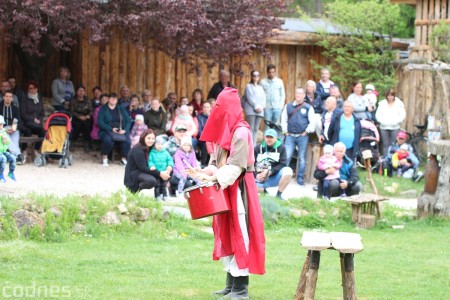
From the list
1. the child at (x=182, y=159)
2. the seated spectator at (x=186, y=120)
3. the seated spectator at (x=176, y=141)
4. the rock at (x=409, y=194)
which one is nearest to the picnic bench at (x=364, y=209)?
the child at (x=182, y=159)

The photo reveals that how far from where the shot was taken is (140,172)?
14.4 m

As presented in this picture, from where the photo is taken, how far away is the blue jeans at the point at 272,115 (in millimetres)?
20609

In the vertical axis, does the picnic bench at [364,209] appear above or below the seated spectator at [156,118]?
below

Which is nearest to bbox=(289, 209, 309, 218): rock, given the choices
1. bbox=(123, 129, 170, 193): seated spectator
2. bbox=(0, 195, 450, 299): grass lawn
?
bbox=(0, 195, 450, 299): grass lawn

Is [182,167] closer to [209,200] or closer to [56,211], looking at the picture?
[56,211]

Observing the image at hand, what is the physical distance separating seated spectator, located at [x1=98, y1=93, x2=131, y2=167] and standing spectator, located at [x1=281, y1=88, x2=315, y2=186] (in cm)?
306

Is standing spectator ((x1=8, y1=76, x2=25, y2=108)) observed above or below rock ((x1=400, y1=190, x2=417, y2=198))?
above

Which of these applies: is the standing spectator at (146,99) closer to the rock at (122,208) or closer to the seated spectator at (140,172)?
the seated spectator at (140,172)

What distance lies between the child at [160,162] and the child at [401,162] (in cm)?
643

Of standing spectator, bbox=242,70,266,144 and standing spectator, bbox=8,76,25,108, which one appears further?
standing spectator, bbox=242,70,266,144

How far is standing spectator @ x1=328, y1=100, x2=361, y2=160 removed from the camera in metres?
17.5

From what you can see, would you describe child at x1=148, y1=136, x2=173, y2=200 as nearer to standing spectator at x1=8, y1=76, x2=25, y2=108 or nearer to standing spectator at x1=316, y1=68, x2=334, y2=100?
standing spectator at x1=8, y1=76, x2=25, y2=108

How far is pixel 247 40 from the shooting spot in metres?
19.9

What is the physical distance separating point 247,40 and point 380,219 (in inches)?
266
